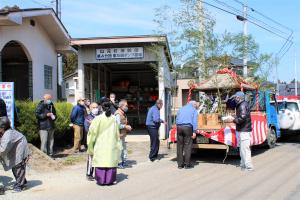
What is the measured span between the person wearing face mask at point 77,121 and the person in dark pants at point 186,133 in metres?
4.23

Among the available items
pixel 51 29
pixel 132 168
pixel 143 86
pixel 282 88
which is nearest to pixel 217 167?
pixel 132 168

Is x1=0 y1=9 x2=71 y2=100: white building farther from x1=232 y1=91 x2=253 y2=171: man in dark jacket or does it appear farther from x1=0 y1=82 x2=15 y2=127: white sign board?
x1=232 y1=91 x2=253 y2=171: man in dark jacket

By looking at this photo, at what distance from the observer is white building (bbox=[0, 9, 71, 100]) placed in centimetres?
1622

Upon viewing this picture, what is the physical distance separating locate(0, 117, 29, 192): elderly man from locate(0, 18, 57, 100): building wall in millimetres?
6598

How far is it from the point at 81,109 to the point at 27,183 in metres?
5.41

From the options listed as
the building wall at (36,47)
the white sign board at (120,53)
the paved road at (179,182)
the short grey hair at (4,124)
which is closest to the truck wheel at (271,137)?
the paved road at (179,182)

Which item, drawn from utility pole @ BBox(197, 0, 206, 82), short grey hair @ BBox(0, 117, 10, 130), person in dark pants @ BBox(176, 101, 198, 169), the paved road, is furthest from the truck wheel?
short grey hair @ BBox(0, 117, 10, 130)

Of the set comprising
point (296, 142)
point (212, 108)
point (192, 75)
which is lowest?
point (296, 142)

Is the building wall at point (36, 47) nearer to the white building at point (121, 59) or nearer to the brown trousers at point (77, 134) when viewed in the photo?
the white building at point (121, 59)

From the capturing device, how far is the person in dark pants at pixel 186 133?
39.1ft

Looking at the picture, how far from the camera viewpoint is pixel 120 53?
19.0m

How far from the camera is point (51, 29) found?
61.9ft

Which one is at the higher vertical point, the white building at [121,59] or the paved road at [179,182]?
the white building at [121,59]

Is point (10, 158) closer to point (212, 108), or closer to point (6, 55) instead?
point (212, 108)
